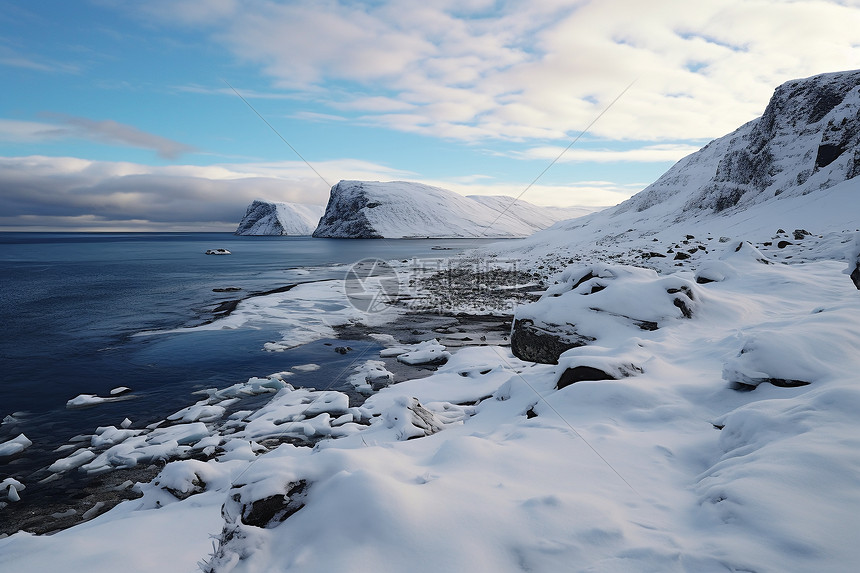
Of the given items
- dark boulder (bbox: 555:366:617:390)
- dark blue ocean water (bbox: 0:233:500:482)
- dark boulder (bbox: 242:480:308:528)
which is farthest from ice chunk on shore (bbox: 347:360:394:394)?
dark boulder (bbox: 242:480:308:528)

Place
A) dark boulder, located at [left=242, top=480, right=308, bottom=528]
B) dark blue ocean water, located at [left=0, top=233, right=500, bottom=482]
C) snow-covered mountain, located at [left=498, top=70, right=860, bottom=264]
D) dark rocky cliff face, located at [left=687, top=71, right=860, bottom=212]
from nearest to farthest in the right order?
dark boulder, located at [left=242, top=480, right=308, bottom=528]
dark blue ocean water, located at [left=0, top=233, right=500, bottom=482]
snow-covered mountain, located at [left=498, top=70, right=860, bottom=264]
dark rocky cliff face, located at [left=687, top=71, right=860, bottom=212]

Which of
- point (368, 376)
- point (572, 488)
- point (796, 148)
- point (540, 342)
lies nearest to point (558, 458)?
point (572, 488)

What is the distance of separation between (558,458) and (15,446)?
10.5m

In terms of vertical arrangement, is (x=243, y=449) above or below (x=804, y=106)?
below

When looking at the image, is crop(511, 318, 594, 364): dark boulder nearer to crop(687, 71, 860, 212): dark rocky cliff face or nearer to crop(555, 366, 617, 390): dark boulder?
crop(555, 366, 617, 390): dark boulder

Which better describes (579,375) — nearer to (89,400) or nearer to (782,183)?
(89,400)

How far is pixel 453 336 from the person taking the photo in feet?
51.6

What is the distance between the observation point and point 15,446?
8227 mm

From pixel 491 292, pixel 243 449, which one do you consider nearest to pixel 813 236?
pixel 491 292

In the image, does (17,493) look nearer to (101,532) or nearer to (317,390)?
(101,532)

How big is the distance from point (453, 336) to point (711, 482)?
12.4 m

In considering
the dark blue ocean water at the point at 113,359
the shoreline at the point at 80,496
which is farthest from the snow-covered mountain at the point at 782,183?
the shoreline at the point at 80,496

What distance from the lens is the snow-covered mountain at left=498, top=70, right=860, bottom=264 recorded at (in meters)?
24.0

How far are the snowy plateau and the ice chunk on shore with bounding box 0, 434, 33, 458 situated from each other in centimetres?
3
